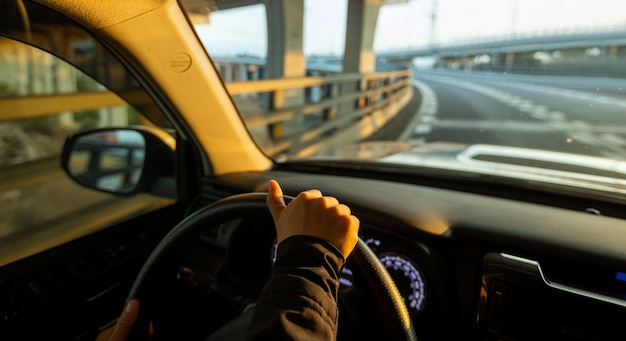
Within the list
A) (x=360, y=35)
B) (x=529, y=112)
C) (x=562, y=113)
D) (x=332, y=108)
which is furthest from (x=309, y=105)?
(x=562, y=113)

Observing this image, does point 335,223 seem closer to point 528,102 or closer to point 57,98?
point 57,98

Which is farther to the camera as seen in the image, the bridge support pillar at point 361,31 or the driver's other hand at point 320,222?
the bridge support pillar at point 361,31

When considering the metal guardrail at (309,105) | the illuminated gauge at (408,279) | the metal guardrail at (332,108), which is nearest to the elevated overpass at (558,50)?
the illuminated gauge at (408,279)

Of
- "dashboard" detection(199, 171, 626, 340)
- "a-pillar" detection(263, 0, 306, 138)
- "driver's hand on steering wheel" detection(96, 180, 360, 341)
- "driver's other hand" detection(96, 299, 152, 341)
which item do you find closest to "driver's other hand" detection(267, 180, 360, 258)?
"driver's hand on steering wheel" detection(96, 180, 360, 341)

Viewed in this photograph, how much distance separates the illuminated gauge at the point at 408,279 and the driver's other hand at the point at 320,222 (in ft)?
2.66

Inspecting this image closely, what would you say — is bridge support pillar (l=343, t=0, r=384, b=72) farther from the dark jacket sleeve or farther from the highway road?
the dark jacket sleeve

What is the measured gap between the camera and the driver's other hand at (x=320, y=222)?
1131mm

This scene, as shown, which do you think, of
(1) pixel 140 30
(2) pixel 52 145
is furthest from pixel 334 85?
(1) pixel 140 30

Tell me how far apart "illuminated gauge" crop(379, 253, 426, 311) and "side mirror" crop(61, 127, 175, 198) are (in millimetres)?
1564

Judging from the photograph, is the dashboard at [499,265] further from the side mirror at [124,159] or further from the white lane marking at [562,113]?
the side mirror at [124,159]

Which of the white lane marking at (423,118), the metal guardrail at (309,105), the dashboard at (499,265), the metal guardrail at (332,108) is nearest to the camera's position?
the dashboard at (499,265)

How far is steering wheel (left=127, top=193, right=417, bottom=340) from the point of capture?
121 cm

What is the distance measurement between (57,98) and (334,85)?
7144 millimetres

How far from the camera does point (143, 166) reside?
3.04m
